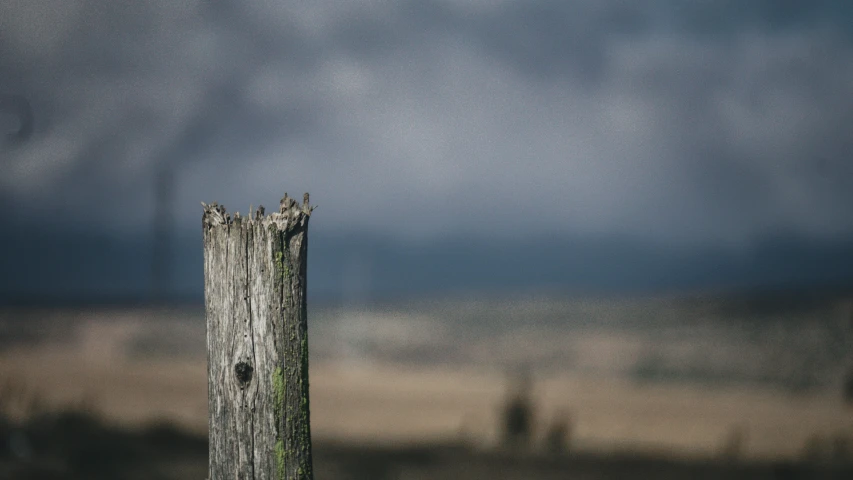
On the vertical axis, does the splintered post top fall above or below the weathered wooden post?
above

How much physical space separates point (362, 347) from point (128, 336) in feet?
49.2

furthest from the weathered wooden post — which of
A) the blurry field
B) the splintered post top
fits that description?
the blurry field

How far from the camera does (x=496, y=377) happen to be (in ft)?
120

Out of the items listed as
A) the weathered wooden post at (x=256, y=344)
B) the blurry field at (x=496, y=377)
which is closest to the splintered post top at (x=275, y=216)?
the weathered wooden post at (x=256, y=344)

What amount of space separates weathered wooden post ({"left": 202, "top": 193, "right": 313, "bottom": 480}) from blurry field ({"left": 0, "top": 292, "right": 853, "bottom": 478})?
1083 cm

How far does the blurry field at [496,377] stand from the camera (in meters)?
16.6

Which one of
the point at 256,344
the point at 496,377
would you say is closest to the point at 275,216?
the point at 256,344

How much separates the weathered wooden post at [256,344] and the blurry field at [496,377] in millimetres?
10827

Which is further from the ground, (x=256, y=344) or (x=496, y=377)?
(x=496, y=377)

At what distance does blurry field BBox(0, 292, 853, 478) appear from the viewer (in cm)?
1661

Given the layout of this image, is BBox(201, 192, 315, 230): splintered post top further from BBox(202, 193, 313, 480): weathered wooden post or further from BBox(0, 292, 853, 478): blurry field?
BBox(0, 292, 853, 478): blurry field

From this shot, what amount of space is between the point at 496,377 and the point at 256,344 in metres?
34.0

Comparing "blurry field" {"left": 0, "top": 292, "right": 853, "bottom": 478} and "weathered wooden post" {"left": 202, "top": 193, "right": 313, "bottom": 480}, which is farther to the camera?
"blurry field" {"left": 0, "top": 292, "right": 853, "bottom": 478}

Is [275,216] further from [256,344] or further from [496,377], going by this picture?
[496,377]
